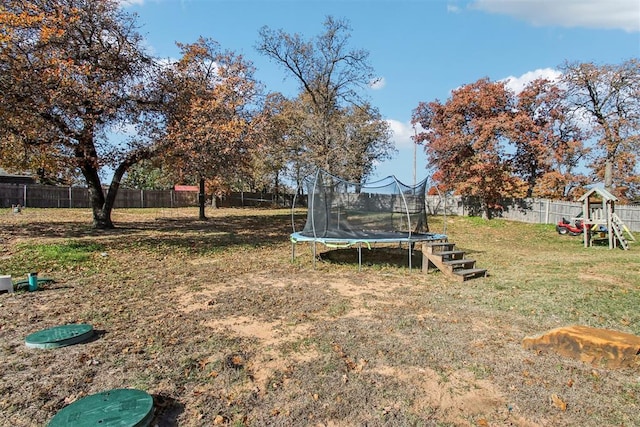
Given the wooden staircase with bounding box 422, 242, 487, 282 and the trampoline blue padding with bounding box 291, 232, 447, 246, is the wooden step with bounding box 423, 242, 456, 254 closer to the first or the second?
the wooden staircase with bounding box 422, 242, 487, 282

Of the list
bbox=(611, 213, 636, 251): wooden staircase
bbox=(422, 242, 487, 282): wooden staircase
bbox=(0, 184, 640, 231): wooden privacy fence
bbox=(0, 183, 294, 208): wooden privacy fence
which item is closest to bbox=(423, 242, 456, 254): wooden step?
bbox=(422, 242, 487, 282): wooden staircase

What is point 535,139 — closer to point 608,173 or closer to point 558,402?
point 608,173

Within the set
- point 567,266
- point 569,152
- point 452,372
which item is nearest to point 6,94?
point 452,372

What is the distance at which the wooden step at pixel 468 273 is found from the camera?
25.7 feet

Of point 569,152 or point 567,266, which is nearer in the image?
point 567,266

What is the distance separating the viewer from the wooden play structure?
1371 cm

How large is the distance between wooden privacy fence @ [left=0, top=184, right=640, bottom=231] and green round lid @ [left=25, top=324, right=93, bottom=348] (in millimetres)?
12448

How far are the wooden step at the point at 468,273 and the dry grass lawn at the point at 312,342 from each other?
0.83ft

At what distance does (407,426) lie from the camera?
2.76m

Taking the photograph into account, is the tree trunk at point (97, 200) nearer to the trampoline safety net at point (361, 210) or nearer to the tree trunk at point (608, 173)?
the trampoline safety net at point (361, 210)

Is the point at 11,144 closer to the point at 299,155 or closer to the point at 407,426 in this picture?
the point at 407,426

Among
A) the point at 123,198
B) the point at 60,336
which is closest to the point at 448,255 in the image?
the point at 60,336

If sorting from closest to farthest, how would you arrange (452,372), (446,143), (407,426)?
1. (407,426)
2. (452,372)
3. (446,143)

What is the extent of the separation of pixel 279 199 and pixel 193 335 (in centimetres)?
3875
